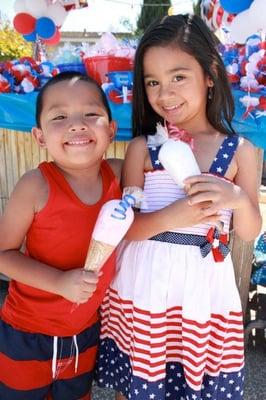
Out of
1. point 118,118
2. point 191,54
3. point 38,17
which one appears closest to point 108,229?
point 191,54

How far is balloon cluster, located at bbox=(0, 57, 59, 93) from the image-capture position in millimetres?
2975

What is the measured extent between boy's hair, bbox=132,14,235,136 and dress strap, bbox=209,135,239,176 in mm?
99

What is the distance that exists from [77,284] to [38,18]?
419 cm

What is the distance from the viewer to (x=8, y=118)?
2918mm

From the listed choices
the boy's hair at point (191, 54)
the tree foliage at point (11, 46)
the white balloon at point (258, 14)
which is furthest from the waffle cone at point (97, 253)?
the tree foliage at point (11, 46)

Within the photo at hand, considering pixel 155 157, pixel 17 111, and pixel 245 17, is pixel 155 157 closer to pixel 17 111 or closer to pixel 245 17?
pixel 17 111

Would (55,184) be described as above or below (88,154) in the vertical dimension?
below

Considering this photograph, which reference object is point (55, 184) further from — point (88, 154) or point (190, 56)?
point (190, 56)

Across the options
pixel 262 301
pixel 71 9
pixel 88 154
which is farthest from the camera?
pixel 71 9

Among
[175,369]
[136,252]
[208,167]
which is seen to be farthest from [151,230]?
[175,369]

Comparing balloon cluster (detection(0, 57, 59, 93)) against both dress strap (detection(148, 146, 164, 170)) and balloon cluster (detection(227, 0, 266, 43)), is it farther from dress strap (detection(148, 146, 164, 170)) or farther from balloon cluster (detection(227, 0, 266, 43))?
dress strap (detection(148, 146, 164, 170))

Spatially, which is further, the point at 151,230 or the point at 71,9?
the point at 71,9

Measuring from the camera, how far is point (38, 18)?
4703mm

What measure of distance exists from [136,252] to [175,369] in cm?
51
